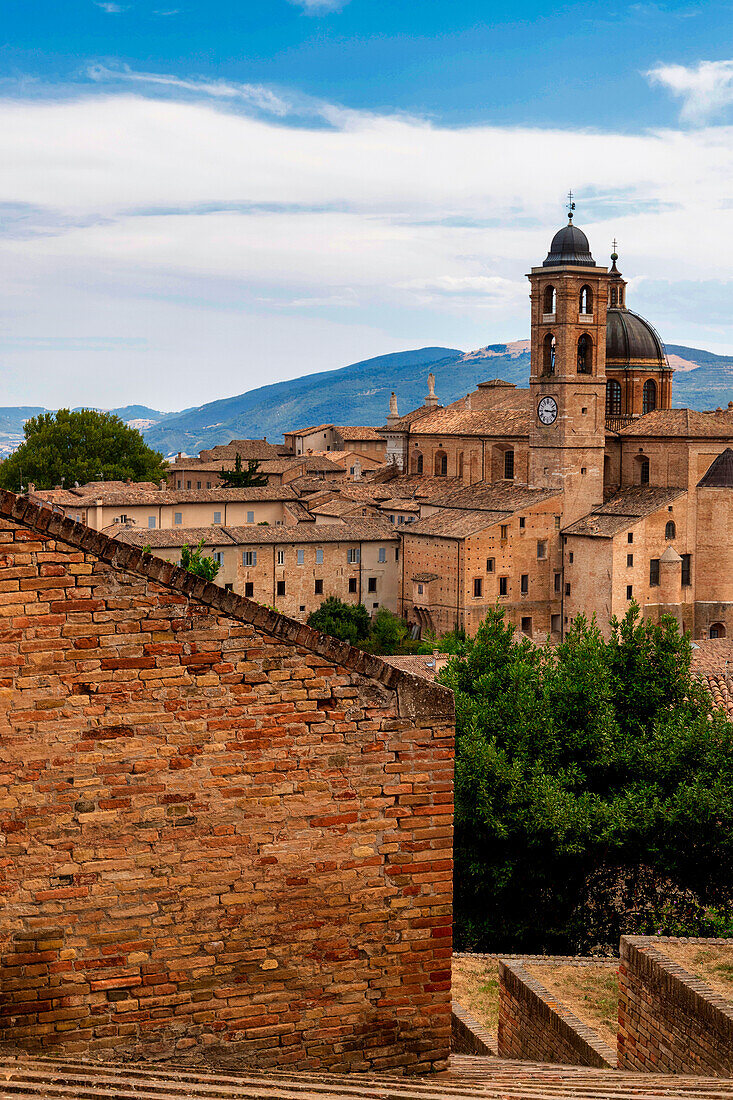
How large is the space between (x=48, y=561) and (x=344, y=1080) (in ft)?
11.0

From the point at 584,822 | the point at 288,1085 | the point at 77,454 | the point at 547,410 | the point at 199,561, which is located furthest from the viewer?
the point at 77,454

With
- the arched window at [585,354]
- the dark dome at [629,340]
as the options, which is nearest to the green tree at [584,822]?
the arched window at [585,354]

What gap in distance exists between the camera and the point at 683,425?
177ft

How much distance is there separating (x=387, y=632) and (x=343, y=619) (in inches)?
82.4

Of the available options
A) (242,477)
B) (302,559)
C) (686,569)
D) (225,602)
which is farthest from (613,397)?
(225,602)

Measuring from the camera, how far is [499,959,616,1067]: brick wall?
9.98 metres

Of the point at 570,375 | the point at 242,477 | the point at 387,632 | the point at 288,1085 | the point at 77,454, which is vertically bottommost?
the point at 288,1085

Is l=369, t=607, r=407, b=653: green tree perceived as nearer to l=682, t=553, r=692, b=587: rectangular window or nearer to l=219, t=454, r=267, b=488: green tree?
l=682, t=553, r=692, b=587: rectangular window

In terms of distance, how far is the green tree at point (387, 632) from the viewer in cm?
5175

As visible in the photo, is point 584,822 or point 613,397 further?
point 613,397

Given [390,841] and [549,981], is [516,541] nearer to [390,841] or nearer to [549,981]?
[549,981]

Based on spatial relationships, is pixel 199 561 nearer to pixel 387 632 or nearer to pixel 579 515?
pixel 387 632

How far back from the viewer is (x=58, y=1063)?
6.20m

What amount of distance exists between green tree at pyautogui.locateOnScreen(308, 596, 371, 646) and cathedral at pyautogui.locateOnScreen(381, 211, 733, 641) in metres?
2.46
